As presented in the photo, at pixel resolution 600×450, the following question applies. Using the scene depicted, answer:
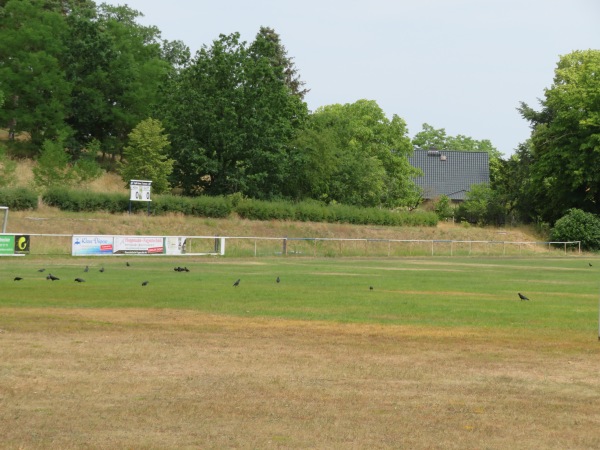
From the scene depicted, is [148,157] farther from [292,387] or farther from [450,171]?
[450,171]

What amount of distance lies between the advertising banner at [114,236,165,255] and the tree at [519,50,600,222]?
46.5 meters

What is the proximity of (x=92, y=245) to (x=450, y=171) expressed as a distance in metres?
92.8

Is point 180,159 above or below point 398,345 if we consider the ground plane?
above

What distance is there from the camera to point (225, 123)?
89.9m

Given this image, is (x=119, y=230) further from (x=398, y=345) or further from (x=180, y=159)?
(x=398, y=345)

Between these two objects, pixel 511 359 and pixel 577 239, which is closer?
pixel 511 359

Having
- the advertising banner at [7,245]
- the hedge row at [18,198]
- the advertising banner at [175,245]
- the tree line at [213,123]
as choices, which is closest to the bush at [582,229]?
the tree line at [213,123]

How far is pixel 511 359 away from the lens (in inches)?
623

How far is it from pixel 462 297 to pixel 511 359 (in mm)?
14901

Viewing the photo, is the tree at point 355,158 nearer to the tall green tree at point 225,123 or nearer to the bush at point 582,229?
the tall green tree at point 225,123

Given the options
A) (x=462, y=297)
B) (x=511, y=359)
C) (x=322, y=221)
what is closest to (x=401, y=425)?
(x=511, y=359)

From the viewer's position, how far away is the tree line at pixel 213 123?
296ft

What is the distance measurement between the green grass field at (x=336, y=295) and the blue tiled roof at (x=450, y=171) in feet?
319

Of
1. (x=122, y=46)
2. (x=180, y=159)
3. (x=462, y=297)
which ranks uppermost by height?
(x=122, y=46)
